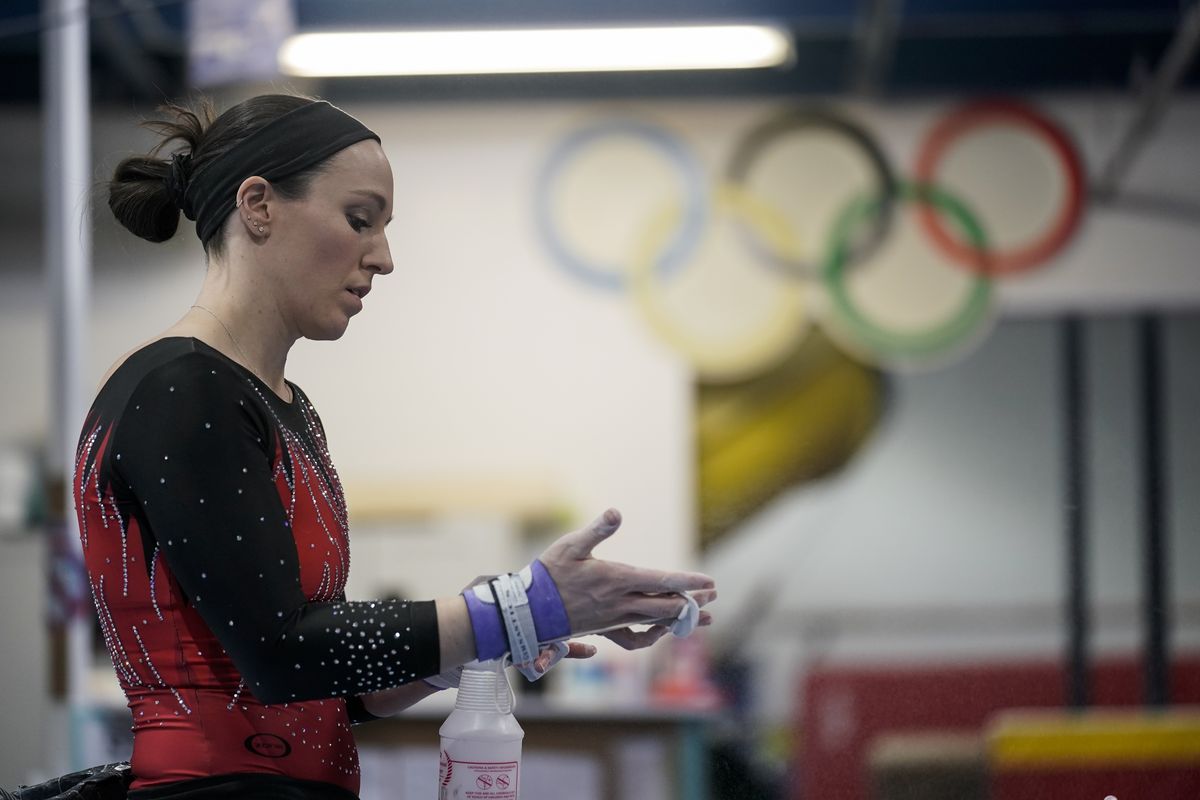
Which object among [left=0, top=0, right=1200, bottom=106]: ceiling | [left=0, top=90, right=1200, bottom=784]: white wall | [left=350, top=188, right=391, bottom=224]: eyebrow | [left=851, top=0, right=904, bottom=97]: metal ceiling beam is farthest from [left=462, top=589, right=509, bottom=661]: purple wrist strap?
[left=0, top=90, right=1200, bottom=784]: white wall

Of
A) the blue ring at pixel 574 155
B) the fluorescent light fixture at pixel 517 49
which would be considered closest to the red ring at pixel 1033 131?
the blue ring at pixel 574 155

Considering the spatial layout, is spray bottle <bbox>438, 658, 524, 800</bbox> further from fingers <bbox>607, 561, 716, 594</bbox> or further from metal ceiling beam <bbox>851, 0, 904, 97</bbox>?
metal ceiling beam <bbox>851, 0, 904, 97</bbox>

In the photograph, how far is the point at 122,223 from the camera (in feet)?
3.87

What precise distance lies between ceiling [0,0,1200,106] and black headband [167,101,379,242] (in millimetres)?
3365

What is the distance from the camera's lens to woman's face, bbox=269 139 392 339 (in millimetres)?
1068

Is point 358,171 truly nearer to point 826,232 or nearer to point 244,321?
point 244,321

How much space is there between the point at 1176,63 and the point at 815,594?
2284 mm

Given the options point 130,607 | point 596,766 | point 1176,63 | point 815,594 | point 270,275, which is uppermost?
point 1176,63

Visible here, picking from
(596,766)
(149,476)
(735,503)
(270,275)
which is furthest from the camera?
(735,503)

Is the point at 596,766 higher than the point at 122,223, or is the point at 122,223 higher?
the point at 122,223

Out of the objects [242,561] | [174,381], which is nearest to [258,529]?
[242,561]

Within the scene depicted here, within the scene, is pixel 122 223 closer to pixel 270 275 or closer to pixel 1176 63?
pixel 270 275

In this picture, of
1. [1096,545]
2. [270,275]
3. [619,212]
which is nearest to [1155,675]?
[1096,545]

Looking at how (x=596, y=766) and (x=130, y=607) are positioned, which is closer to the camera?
(x=130, y=607)
